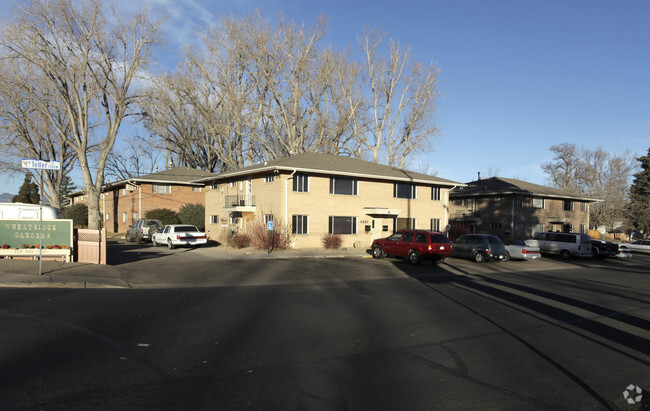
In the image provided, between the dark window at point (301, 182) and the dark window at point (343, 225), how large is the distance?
9.33 ft

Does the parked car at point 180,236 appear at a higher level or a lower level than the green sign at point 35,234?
lower

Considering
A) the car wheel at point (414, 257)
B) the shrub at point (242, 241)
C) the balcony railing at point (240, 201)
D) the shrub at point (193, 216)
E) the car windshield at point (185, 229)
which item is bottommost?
the car wheel at point (414, 257)

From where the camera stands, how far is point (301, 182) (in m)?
28.2

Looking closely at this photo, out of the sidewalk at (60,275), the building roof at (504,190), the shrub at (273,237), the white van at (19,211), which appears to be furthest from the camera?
the building roof at (504,190)

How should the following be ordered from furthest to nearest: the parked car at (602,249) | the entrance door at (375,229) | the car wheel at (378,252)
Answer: the entrance door at (375,229) → the parked car at (602,249) → the car wheel at (378,252)

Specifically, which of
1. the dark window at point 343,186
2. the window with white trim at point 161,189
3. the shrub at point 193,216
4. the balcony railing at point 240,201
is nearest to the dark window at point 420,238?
the dark window at point 343,186

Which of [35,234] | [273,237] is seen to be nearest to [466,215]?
[273,237]

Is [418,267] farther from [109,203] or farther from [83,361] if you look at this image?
[109,203]

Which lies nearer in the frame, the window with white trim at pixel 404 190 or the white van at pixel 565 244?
the white van at pixel 565 244

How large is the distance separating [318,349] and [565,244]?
A: 89.9 feet

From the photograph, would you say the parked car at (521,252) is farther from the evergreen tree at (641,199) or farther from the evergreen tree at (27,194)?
the evergreen tree at (27,194)

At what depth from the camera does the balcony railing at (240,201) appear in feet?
98.9

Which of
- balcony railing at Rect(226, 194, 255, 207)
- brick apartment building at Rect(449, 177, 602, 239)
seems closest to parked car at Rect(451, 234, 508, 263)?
balcony railing at Rect(226, 194, 255, 207)

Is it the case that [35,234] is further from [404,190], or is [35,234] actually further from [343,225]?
[404,190]
